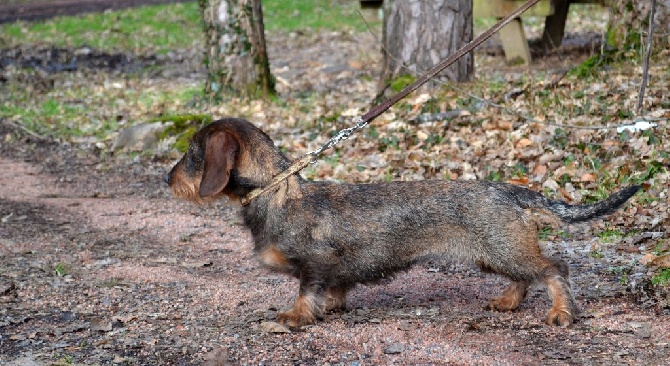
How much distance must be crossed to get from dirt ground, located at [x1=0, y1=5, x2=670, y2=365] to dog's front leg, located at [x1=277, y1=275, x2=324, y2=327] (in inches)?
3.2

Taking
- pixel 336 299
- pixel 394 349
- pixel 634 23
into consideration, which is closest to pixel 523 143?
pixel 634 23

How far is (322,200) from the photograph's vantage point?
595cm

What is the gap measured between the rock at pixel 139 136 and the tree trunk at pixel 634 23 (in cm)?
608

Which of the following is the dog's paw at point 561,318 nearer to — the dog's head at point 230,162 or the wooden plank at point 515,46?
the dog's head at point 230,162

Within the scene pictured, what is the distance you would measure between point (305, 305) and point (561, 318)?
1.60 metres

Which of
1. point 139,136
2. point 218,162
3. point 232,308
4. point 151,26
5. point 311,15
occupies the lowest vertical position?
point 151,26

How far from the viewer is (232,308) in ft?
20.8

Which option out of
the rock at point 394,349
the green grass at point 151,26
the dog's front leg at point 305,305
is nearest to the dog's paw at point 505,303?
the rock at point 394,349

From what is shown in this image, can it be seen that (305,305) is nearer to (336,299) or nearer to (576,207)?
(336,299)

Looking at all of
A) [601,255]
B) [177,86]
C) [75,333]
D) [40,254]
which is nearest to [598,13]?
[177,86]

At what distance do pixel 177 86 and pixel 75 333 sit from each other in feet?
35.7

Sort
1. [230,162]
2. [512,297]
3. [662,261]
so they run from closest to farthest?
[230,162] < [512,297] < [662,261]

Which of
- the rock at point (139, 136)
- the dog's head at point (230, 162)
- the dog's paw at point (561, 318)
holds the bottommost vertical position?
the rock at point (139, 136)

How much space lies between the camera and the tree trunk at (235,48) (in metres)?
13.3
